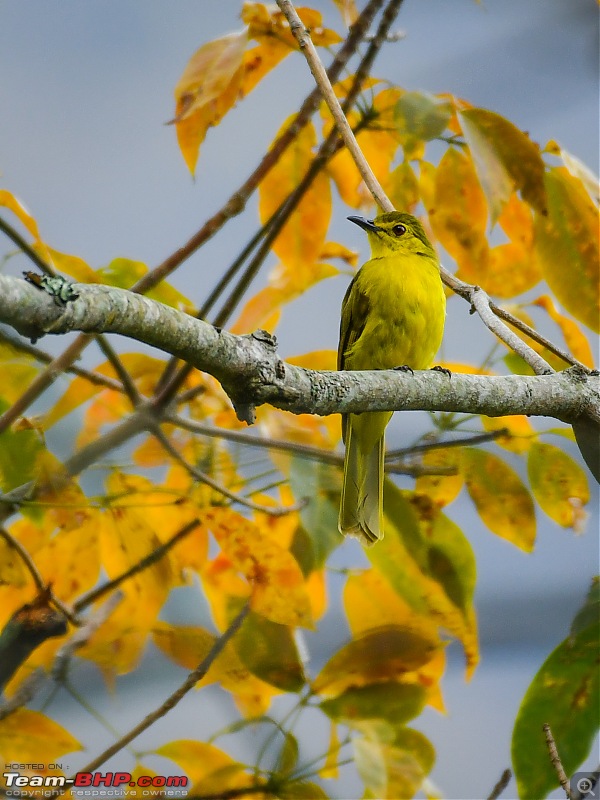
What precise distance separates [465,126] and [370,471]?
38.5 inches

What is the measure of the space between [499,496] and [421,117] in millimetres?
751

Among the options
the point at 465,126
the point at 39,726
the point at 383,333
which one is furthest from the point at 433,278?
the point at 39,726

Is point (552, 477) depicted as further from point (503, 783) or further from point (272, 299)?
point (272, 299)

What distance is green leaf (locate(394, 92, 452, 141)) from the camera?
150cm

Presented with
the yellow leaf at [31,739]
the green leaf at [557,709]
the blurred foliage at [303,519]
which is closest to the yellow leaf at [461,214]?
the blurred foliage at [303,519]

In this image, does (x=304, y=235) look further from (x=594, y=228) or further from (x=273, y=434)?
(x=594, y=228)

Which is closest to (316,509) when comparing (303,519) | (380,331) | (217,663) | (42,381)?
(303,519)

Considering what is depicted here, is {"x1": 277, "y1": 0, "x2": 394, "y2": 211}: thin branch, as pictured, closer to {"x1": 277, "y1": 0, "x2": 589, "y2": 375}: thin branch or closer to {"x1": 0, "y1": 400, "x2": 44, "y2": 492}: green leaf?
{"x1": 277, "y1": 0, "x2": 589, "y2": 375}: thin branch

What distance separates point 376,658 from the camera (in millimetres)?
1518

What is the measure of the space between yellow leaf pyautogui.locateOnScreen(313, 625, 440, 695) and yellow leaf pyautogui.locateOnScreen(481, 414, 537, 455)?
Result: 423 mm

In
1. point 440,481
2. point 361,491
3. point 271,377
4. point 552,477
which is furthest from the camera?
point 361,491

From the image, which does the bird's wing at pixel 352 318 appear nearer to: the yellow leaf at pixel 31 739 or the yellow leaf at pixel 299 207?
the yellow leaf at pixel 299 207

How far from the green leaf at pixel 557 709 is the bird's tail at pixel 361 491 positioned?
45 centimetres

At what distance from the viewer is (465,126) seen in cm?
155
